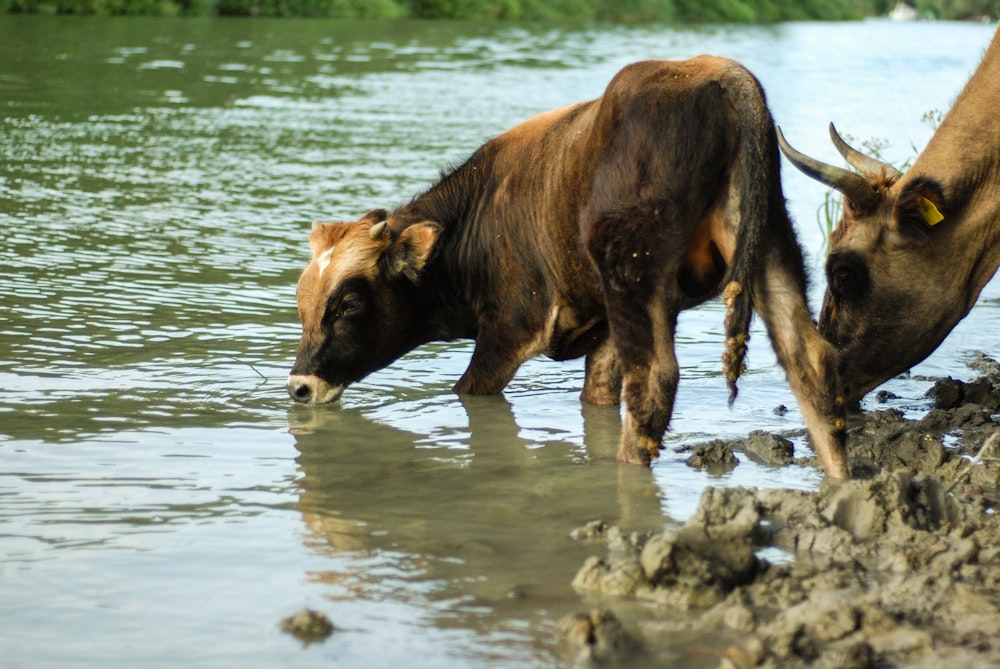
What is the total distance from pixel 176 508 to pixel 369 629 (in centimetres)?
161

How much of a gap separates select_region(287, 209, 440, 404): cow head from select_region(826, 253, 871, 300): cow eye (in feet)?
7.06

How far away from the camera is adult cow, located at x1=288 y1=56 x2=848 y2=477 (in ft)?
20.0

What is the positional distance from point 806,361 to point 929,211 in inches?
46.5

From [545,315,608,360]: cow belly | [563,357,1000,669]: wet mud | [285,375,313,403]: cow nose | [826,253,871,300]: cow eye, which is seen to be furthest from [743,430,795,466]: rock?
[285,375,313,403]: cow nose

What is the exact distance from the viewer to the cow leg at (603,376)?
7.83 m

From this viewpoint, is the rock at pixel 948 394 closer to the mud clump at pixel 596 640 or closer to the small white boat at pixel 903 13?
the mud clump at pixel 596 640

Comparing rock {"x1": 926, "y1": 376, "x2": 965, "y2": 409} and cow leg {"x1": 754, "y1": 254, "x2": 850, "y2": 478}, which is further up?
cow leg {"x1": 754, "y1": 254, "x2": 850, "y2": 478}

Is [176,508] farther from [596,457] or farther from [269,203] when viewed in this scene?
[269,203]

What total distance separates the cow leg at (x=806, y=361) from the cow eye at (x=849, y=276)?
0.89 m

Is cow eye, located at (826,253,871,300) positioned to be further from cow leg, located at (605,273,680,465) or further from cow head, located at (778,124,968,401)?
cow leg, located at (605,273,680,465)

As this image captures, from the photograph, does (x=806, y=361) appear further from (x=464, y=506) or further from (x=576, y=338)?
(x=464, y=506)

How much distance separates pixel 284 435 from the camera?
712 cm

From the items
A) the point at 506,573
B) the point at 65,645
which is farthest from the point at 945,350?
the point at 65,645

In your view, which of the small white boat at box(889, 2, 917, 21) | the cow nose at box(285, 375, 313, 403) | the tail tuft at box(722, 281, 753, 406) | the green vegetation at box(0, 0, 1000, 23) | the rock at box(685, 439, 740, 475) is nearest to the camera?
the tail tuft at box(722, 281, 753, 406)
